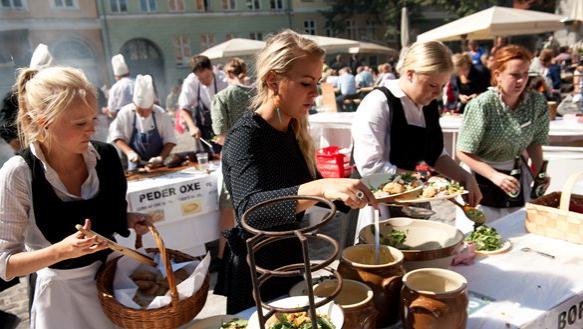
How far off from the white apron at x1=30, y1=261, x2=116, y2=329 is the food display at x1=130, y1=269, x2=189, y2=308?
8.7 inches

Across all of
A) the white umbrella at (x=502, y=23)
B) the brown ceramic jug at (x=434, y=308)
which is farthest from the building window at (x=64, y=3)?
the brown ceramic jug at (x=434, y=308)

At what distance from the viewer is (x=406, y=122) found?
2166 millimetres

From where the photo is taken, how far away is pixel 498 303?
141 centimetres

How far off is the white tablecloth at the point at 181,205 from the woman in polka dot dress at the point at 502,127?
2.06 m

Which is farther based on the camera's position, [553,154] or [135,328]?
[553,154]

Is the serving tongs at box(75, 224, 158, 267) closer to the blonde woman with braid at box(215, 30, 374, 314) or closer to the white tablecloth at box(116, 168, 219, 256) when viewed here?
the blonde woman with braid at box(215, 30, 374, 314)

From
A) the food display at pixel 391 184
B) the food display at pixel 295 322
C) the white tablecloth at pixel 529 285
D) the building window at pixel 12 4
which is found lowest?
the white tablecloth at pixel 529 285

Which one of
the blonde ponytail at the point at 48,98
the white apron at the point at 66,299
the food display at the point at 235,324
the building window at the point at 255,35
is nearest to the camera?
the food display at the point at 235,324

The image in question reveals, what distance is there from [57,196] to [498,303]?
58.9 inches

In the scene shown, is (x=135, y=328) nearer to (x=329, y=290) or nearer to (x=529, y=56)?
(x=329, y=290)

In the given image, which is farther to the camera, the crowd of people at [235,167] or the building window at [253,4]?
the building window at [253,4]

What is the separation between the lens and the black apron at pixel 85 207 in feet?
4.87

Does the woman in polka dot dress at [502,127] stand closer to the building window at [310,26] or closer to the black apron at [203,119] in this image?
the black apron at [203,119]

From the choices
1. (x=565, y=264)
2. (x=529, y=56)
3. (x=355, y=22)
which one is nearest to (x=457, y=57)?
(x=529, y=56)
